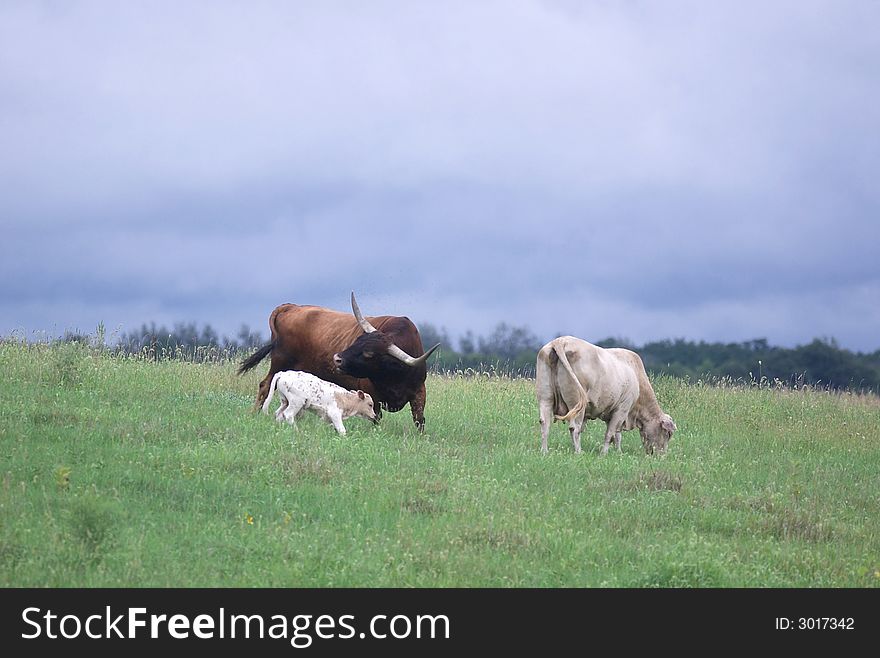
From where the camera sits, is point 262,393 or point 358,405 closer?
point 358,405

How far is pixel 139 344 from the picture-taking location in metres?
22.6

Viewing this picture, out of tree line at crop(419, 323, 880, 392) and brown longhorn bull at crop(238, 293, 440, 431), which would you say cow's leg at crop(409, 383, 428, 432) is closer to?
brown longhorn bull at crop(238, 293, 440, 431)

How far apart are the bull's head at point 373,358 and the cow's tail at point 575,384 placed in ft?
6.99

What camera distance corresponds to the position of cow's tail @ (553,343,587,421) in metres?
14.9

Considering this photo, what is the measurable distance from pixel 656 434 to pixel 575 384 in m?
2.10

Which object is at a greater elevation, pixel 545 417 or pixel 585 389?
pixel 585 389

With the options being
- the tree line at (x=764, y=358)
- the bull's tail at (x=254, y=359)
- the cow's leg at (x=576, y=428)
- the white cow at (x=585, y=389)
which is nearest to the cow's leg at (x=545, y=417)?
the white cow at (x=585, y=389)

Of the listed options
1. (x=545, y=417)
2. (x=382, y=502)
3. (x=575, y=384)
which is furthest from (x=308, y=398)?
(x=382, y=502)

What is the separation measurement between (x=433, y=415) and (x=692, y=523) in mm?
7253

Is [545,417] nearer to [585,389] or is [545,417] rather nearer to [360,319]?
[585,389]

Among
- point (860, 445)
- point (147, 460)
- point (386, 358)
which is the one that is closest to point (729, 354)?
point (860, 445)

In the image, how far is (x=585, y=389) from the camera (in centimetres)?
1532
